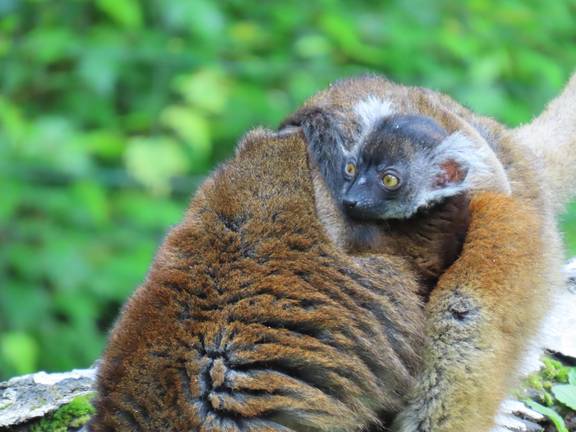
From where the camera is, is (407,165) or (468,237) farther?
(407,165)

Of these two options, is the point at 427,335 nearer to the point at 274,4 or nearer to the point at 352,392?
the point at 352,392

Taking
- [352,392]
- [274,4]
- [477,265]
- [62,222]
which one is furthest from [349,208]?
[274,4]

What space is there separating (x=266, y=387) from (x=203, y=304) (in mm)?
414

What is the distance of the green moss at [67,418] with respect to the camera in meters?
4.87

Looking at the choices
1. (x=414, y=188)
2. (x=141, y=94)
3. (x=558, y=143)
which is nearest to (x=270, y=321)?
(x=414, y=188)

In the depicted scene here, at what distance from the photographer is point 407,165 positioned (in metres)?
5.04

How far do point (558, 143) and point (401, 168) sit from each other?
1672 millimetres

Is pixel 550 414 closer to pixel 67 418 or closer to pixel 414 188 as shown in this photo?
pixel 414 188

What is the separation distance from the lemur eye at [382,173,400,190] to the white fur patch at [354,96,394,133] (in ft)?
0.80

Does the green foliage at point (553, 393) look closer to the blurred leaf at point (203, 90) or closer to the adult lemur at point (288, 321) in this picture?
the adult lemur at point (288, 321)

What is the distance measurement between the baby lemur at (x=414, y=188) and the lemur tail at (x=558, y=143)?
3.71 feet

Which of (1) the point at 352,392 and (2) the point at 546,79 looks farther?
(2) the point at 546,79

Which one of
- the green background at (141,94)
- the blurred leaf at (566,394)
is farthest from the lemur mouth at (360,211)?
the green background at (141,94)

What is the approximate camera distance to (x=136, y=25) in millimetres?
9664
